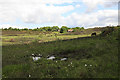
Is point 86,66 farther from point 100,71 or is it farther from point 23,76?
point 23,76

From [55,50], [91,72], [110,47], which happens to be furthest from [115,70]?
[55,50]

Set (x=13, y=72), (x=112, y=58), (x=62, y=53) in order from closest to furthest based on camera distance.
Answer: (x=13, y=72), (x=112, y=58), (x=62, y=53)

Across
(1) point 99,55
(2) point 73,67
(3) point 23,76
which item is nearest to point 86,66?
(2) point 73,67

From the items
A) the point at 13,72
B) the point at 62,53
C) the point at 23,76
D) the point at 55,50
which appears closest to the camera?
the point at 23,76

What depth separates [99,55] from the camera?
10469 mm

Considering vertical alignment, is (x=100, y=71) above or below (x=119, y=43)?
below

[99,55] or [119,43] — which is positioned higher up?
[119,43]

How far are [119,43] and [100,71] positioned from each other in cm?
541

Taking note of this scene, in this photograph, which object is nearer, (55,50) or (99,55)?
(99,55)

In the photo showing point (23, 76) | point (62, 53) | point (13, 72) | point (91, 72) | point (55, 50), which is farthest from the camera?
point (55, 50)

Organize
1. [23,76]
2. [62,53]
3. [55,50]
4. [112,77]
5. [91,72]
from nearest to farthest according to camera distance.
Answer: [112,77] → [91,72] → [23,76] → [62,53] → [55,50]

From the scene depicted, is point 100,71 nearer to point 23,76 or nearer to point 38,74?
point 38,74

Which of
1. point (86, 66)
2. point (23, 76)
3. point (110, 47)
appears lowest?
point (23, 76)

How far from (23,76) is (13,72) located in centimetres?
101
